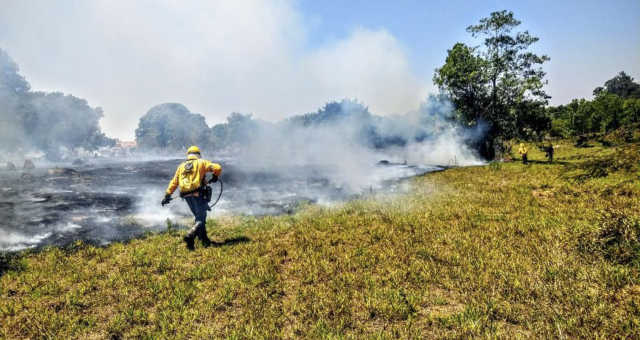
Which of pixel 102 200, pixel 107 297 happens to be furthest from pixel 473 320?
pixel 102 200

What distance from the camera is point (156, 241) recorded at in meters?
7.30

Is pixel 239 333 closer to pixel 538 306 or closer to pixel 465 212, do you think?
pixel 538 306

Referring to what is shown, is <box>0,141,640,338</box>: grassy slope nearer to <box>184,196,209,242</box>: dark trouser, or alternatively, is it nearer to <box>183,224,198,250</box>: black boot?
<box>183,224,198,250</box>: black boot

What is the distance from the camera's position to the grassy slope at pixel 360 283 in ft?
11.4

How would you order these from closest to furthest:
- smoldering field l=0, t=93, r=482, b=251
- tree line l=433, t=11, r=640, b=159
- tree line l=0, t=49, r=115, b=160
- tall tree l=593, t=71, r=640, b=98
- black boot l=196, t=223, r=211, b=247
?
black boot l=196, t=223, r=211, b=247, smoldering field l=0, t=93, r=482, b=251, tree line l=433, t=11, r=640, b=159, tree line l=0, t=49, r=115, b=160, tall tree l=593, t=71, r=640, b=98

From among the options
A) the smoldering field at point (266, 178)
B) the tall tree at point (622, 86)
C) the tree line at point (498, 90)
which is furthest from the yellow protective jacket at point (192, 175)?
the tall tree at point (622, 86)

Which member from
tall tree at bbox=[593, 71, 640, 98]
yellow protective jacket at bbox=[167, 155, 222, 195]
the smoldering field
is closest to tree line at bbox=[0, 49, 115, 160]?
the smoldering field

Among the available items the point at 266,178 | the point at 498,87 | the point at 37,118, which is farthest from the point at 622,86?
the point at 37,118

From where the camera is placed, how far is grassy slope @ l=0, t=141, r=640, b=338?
3.47 metres

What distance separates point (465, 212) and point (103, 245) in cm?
1045

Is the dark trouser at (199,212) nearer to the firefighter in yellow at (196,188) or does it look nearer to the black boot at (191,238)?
the firefighter in yellow at (196,188)

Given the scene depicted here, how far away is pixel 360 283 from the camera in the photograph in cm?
455

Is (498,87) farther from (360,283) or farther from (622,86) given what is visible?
(622,86)

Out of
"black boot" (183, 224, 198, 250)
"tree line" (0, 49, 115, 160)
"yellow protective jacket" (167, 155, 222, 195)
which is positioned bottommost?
"black boot" (183, 224, 198, 250)
